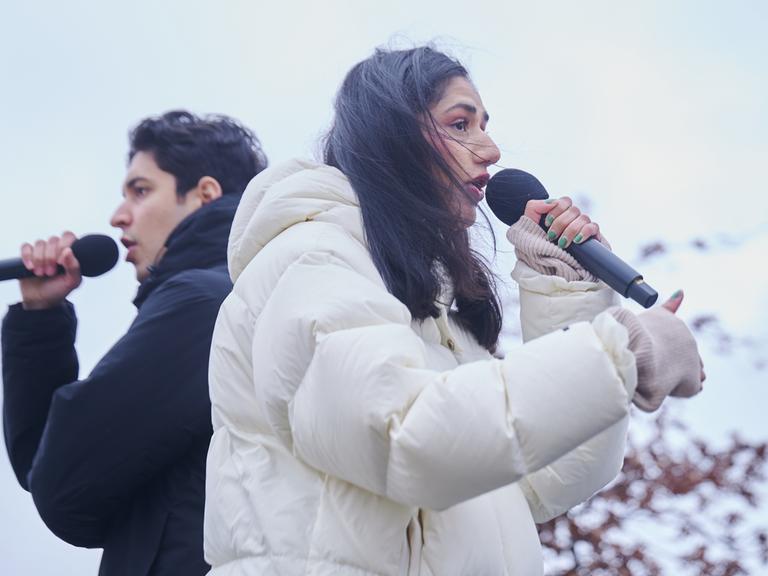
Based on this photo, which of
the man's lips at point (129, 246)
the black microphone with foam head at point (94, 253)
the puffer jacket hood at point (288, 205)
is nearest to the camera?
the puffer jacket hood at point (288, 205)

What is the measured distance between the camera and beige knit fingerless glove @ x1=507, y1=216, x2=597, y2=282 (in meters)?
2.54

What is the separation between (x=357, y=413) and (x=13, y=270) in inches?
60.7

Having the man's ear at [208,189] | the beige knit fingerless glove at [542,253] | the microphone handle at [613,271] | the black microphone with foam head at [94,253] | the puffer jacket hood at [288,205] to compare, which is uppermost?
the puffer jacket hood at [288,205]

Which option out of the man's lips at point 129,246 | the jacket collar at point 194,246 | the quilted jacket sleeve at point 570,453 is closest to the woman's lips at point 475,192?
the quilted jacket sleeve at point 570,453

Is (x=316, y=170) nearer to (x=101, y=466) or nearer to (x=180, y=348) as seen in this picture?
(x=180, y=348)

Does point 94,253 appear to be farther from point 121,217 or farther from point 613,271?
point 613,271

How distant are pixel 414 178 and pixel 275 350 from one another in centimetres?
62

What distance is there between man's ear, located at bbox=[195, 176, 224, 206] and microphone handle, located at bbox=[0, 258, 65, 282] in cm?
61

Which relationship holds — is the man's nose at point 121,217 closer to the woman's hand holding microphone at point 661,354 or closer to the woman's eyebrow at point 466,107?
the woman's eyebrow at point 466,107

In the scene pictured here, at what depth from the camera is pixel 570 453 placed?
2.53 metres

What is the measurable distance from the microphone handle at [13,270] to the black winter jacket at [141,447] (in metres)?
0.39

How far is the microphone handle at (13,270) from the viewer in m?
3.13

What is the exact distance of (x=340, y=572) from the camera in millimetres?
2016

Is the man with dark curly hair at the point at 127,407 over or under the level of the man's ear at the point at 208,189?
under
